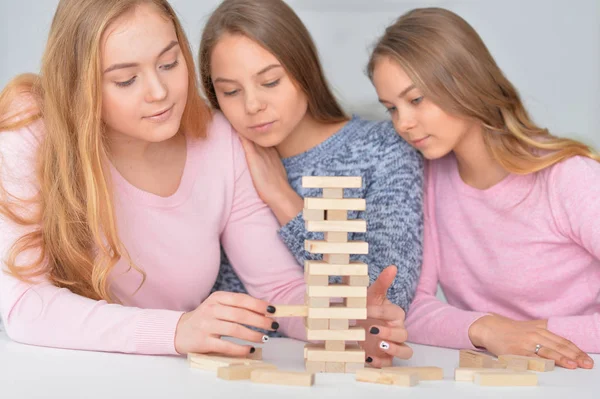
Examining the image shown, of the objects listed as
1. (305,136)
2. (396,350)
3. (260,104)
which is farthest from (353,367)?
(305,136)

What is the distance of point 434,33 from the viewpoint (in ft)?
6.71

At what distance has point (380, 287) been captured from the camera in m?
1.72

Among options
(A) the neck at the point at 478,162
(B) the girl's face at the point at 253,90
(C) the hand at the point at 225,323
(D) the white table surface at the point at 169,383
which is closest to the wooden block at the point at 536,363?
(D) the white table surface at the point at 169,383

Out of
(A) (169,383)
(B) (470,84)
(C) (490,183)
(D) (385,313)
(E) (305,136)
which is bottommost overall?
(A) (169,383)

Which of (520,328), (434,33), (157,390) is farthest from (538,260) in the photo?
(157,390)

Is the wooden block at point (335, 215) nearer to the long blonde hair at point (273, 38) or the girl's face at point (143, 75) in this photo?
the girl's face at point (143, 75)

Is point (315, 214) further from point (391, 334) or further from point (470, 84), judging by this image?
point (470, 84)

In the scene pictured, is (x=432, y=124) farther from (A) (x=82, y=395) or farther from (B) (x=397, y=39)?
(A) (x=82, y=395)

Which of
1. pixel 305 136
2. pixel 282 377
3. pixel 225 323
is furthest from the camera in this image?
pixel 305 136

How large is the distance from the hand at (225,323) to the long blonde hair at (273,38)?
2.20 feet

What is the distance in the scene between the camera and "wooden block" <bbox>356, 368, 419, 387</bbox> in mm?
1471

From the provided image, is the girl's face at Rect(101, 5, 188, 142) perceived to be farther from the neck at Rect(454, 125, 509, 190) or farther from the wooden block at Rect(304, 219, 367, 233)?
the neck at Rect(454, 125, 509, 190)

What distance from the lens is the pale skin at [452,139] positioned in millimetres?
1825

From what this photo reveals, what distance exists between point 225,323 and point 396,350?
1.10ft
